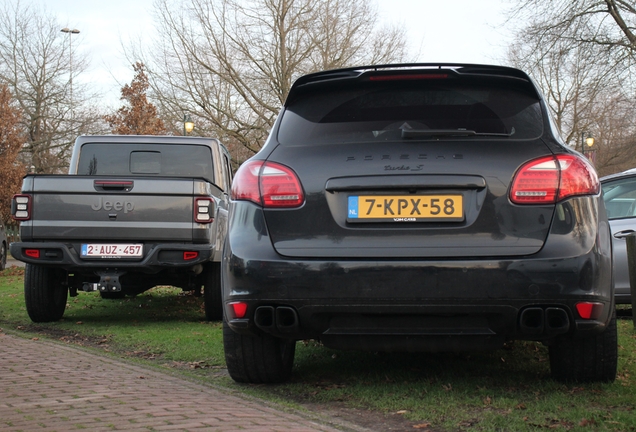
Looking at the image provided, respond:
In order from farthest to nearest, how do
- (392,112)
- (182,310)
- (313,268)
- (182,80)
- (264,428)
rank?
(182,80) → (182,310) → (392,112) → (313,268) → (264,428)

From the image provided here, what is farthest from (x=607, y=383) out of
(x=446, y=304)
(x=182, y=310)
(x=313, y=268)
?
(x=182, y=310)

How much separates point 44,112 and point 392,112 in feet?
153

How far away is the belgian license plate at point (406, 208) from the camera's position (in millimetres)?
3877

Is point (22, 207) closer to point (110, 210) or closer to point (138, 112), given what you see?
point (110, 210)

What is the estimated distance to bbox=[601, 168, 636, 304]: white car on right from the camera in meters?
7.77

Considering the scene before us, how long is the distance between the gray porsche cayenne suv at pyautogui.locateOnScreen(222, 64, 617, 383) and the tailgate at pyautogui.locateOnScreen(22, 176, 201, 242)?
3.55 meters

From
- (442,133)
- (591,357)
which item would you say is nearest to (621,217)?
(591,357)

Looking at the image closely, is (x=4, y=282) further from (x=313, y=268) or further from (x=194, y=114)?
(x=194, y=114)

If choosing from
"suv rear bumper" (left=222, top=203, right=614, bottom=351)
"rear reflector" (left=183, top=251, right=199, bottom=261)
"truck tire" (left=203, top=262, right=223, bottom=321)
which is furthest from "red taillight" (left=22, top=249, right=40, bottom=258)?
"suv rear bumper" (left=222, top=203, right=614, bottom=351)

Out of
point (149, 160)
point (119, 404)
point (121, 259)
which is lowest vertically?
point (119, 404)

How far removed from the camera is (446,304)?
382cm

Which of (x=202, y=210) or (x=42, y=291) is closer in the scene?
(x=202, y=210)

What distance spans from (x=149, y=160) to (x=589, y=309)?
679cm

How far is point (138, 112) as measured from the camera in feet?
117
